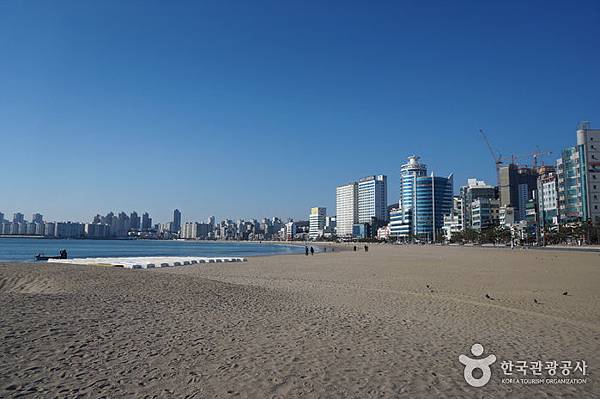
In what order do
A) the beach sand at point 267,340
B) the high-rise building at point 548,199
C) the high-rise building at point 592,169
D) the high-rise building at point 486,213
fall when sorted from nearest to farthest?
the beach sand at point 267,340 → the high-rise building at point 592,169 → the high-rise building at point 548,199 → the high-rise building at point 486,213

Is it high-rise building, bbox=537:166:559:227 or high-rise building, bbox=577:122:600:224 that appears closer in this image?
high-rise building, bbox=577:122:600:224

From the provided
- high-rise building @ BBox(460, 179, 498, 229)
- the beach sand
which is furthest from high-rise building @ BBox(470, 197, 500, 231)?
the beach sand

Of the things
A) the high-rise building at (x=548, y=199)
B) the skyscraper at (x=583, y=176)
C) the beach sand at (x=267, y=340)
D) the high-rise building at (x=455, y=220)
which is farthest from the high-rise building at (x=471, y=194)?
the beach sand at (x=267, y=340)

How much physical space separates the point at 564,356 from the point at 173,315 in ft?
28.7

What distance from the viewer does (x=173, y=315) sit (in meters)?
10.7

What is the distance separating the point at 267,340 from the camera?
28.6 feet

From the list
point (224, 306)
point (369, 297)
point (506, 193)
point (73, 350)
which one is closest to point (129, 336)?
point (73, 350)

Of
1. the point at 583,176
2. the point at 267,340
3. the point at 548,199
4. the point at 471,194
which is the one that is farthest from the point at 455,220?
the point at 267,340

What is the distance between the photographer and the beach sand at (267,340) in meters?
6.12

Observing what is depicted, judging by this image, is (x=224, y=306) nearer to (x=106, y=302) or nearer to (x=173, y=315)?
(x=173, y=315)

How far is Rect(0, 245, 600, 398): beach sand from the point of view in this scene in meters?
6.12

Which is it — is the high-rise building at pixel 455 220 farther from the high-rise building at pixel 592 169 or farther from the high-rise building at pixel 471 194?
the high-rise building at pixel 592 169

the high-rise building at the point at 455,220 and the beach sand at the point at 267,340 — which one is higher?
the high-rise building at the point at 455,220

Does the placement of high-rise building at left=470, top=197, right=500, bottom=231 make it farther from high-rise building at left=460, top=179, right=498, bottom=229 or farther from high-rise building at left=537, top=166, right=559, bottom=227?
high-rise building at left=537, top=166, right=559, bottom=227
